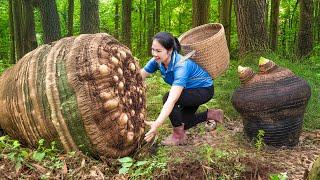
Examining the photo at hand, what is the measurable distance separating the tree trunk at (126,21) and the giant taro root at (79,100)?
10.5m

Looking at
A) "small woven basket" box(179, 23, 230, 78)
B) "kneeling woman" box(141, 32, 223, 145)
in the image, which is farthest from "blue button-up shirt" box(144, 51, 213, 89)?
"small woven basket" box(179, 23, 230, 78)

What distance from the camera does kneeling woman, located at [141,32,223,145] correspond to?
15.7ft

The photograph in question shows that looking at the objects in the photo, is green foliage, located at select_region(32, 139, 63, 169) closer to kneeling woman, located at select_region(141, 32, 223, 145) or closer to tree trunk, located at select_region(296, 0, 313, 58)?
kneeling woman, located at select_region(141, 32, 223, 145)

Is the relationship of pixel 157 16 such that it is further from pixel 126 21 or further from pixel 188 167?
pixel 188 167

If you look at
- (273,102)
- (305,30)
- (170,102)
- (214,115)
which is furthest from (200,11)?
(170,102)

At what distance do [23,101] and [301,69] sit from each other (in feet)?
18.1

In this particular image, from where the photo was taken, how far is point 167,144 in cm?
529

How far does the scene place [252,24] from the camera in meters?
8.78

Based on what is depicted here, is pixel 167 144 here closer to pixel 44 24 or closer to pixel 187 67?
pixel 187 67

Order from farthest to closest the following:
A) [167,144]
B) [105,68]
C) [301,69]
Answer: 1. [301,69]
2. [167,144]
3. [105,68]

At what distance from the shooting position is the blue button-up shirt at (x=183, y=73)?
4.84 meters

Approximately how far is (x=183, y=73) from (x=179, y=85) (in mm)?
176

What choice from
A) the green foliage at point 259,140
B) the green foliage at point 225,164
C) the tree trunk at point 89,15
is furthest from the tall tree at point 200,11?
the green foliage at point 225,164

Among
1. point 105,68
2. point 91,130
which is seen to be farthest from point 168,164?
point 105,68
